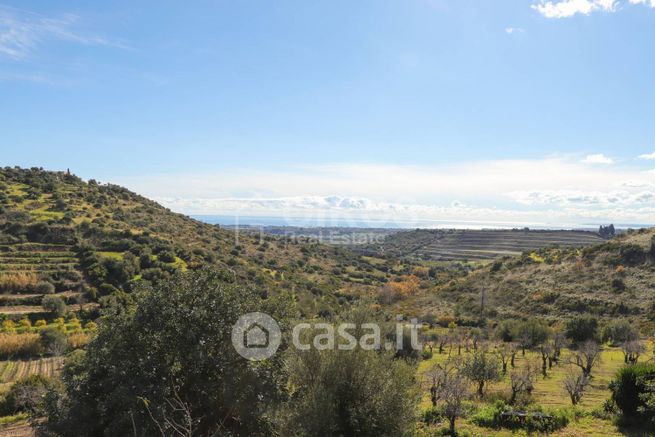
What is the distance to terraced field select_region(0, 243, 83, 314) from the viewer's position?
4531 centimetres

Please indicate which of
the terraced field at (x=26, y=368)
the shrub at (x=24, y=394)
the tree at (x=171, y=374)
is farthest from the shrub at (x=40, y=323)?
the tree at (x=171, y=374)

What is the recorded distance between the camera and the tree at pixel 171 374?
1454 cm

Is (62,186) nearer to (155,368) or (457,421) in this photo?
(155,368)

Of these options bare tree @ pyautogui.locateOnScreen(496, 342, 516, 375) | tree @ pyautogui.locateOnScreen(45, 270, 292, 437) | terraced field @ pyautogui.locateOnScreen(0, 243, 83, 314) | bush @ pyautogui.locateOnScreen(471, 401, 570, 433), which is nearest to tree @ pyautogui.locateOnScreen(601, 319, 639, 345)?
bare tree @ pyautogui.locateOnScreen(496, 342, 516, 375)

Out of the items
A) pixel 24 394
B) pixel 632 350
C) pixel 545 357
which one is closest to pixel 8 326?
pixel 24 394

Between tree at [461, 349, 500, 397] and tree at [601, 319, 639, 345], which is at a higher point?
tree at [461, 349, 500, 397]

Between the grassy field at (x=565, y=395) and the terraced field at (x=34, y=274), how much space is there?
4251 centimetres

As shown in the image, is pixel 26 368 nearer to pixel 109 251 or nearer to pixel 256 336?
pixel 109 251

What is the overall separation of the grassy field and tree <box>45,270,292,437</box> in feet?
24.8

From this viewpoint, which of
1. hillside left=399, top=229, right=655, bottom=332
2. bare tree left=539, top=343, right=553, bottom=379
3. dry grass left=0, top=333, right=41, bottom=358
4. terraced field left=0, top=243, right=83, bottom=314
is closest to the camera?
bare tree left=539, top=343, right=553, bottom=379

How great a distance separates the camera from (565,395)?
A: 23188mm

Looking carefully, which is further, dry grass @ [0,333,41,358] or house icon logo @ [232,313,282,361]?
dry grass @ [0,333,41,358]

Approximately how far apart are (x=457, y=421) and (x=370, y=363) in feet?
28.7

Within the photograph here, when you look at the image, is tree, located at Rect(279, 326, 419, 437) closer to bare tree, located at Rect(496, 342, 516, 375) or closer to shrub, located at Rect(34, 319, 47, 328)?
bare tree, located at Rect(496, 342, 516, 375)
